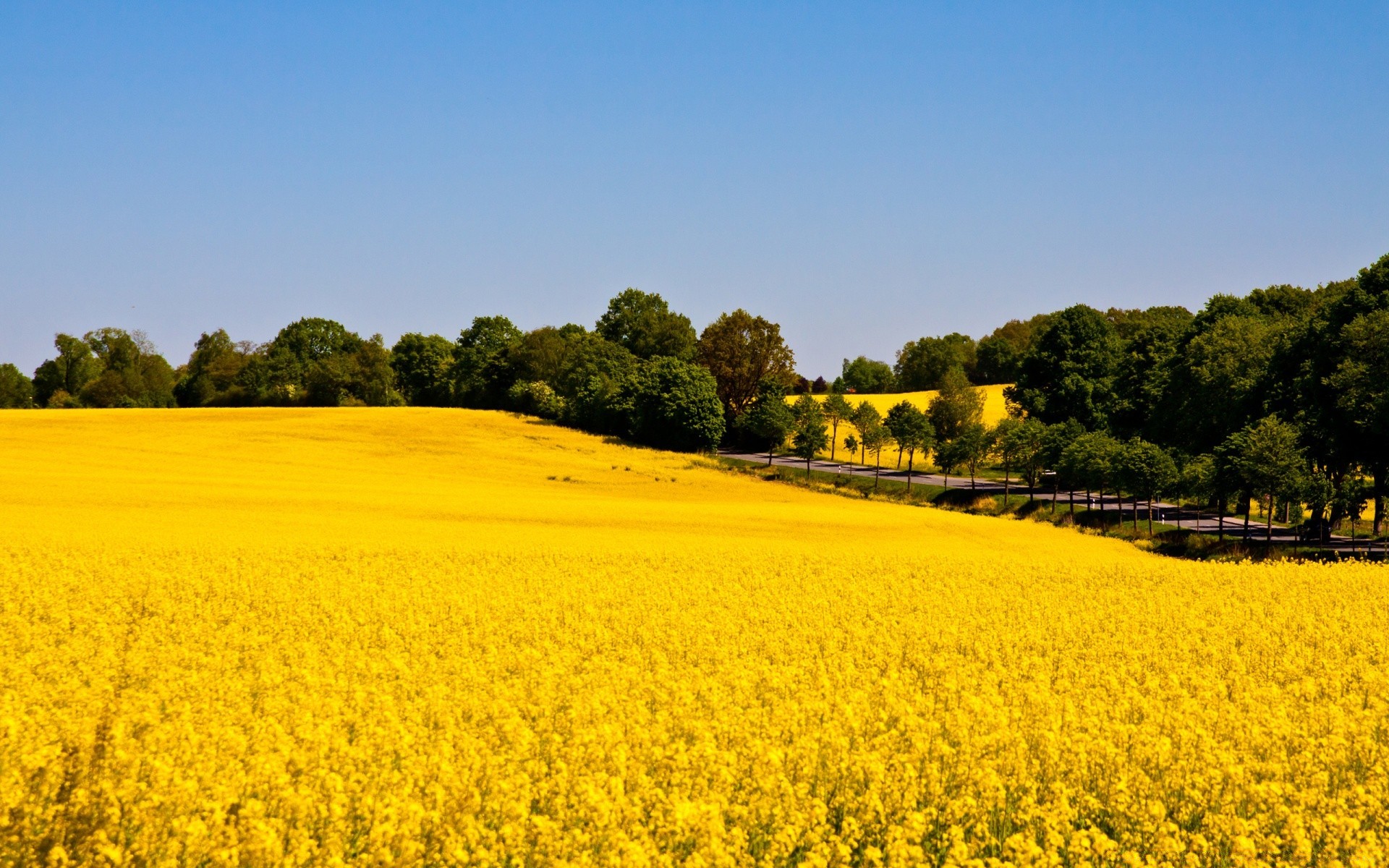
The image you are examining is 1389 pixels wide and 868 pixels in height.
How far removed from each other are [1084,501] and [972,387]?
31.3 m

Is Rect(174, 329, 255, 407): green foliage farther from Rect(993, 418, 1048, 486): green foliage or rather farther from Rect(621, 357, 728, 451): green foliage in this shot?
Rect(993, 418, 1048, 486): green foliage

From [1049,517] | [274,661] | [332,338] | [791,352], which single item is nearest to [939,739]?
[274,661]

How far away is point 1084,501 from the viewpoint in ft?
210

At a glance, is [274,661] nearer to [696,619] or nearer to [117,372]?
[696,619]

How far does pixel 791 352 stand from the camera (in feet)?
314

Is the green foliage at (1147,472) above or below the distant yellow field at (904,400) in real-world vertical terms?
below

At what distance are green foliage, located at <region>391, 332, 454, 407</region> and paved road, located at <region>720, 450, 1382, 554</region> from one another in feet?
117

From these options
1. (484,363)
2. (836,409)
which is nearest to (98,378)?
(484,363)

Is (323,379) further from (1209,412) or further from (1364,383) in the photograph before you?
(1364,383)

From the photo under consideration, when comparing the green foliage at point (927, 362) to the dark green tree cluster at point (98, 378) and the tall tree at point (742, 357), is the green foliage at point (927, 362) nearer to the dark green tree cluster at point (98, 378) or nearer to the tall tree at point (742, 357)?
the tall tree at point (742, 357)

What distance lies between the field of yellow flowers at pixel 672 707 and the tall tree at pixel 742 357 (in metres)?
66.2

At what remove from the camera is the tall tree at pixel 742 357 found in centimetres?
9331

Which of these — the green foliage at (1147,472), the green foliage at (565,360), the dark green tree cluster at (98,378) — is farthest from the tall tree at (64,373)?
the green foliage at (1147,472)

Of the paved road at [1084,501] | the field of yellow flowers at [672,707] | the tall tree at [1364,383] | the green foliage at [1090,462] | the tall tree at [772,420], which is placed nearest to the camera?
the field of yellow flowers at [672,707]
